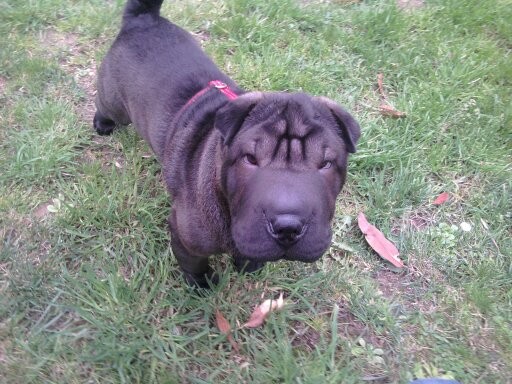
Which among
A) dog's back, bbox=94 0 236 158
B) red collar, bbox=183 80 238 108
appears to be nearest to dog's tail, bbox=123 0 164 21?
dog's back, bbox=94 0 236 158

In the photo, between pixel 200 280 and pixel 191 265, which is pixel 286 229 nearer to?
pixel 191 265

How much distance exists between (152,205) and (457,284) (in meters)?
2.07

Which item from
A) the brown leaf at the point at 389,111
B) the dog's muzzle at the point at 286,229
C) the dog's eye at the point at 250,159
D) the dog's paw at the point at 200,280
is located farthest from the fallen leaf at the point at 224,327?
the brown leaf at the point at 389,111

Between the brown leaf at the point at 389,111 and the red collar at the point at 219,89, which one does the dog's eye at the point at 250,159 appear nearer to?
the red collar at the point at 219,89

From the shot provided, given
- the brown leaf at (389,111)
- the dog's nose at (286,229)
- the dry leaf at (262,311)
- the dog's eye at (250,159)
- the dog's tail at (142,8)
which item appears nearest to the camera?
the dog's nose at (286,229)

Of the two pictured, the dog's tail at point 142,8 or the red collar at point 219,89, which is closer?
the red collar at point 219,89

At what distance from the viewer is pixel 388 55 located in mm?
4355

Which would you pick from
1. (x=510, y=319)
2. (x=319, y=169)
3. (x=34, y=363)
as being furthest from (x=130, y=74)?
(x=510, y=319)

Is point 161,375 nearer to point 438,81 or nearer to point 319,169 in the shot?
point 319,169

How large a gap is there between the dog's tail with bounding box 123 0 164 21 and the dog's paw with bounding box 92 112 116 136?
2.63 feet

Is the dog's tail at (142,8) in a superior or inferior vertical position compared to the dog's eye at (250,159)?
superior

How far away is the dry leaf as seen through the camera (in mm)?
2871

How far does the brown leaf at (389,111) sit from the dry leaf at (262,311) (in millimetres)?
1855

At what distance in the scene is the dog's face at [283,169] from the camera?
1971 mm
